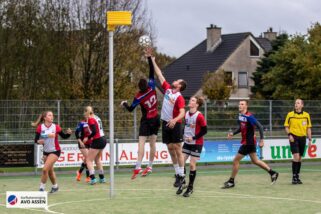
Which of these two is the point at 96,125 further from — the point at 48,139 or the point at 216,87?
the point at 216,87

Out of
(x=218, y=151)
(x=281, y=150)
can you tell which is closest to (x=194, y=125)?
(x=218, y=151)

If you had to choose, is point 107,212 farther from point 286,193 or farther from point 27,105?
point 27,105

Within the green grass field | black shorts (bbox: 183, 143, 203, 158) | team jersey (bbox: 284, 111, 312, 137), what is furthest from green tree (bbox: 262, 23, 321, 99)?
black shorts (bbox: 183, 143, 203, 158)

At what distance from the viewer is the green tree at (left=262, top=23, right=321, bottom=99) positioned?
45.1 meters

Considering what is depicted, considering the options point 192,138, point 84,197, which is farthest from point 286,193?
point 84,197

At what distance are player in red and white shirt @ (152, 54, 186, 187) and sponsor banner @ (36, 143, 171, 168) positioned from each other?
8.31 m

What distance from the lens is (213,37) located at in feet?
234

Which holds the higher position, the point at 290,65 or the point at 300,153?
the point at 290,65

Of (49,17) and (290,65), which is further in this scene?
(290,65)

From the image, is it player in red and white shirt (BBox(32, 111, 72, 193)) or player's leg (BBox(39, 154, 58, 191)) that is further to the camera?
player in red and white shirt (BBox(32, 111, 72, 193))

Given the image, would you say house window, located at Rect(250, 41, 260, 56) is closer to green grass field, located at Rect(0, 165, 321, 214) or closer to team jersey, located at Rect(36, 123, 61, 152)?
green grass field, located at Rect(0, 165, 321, 214)

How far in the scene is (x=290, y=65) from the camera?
47.6m

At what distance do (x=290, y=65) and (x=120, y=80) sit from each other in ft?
49.0

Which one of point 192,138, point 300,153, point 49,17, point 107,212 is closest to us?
point 107,212
